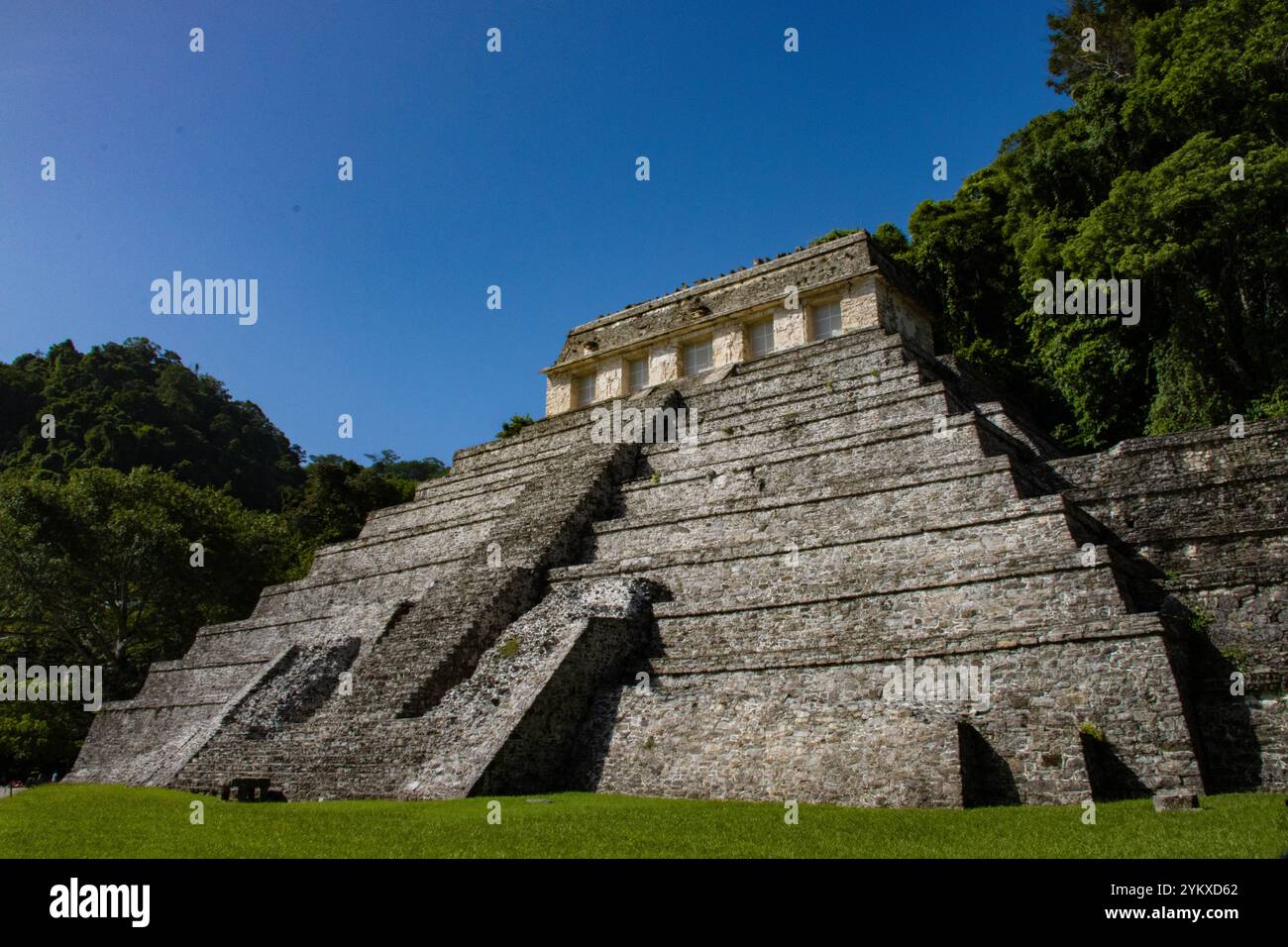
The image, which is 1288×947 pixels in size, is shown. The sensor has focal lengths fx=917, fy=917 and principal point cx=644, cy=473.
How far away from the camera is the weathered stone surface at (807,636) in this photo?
9.34m

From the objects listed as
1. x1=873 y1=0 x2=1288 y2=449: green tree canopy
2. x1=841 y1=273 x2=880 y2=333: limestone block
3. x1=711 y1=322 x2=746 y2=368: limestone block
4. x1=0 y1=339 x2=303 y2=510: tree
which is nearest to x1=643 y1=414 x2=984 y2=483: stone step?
x1=873 y1=0 x2=1288 y2=449: green tree canopy

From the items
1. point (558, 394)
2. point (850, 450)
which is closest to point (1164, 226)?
point (850, 450)

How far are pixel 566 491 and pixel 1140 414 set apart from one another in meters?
14.2

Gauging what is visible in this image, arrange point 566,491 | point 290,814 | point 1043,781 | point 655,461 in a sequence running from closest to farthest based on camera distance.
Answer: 1. point 1043,781
2. point 290,814
3. point 566,491
4. point 655,461

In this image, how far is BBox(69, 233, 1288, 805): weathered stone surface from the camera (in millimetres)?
9344

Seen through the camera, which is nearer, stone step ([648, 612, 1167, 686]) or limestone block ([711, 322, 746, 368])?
stone step ([648, 612, 1167, 686])

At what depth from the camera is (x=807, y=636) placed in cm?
1196

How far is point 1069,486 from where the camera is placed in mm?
14531

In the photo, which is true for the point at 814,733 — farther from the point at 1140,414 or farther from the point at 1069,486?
the point at 1140,414

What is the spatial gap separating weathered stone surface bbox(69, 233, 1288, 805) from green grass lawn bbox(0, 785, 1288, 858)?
74 cm

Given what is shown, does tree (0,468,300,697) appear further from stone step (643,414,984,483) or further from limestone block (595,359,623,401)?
stone step (643,414,984,483)

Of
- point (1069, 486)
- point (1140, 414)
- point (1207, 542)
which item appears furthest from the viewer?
point (1140, 414)

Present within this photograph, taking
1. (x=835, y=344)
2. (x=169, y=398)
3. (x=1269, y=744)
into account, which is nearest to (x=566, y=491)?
(x=835, y=344)

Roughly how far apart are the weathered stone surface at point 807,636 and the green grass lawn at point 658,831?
0.74 meters
